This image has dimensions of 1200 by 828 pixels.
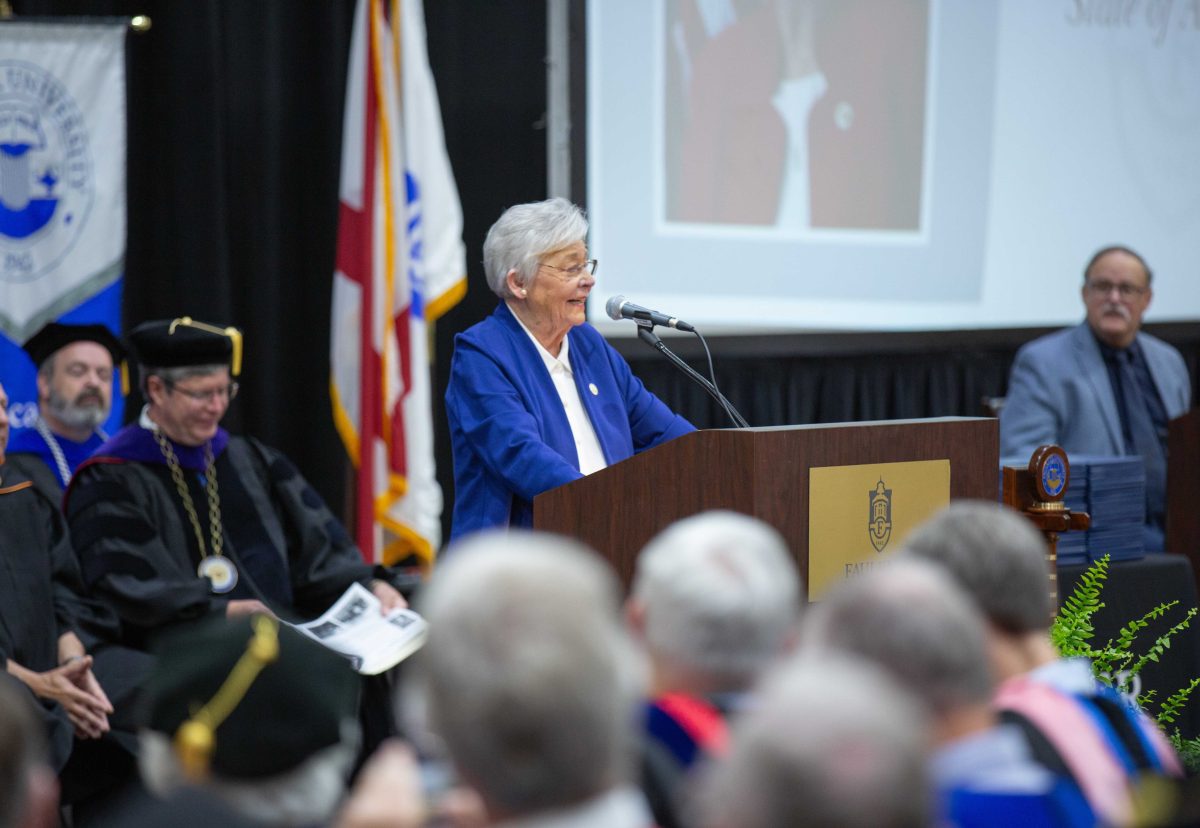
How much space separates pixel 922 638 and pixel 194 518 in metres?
3.03

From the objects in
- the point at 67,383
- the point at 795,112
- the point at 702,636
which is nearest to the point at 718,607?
the point at 702,636

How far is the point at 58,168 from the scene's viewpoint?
15.6ft

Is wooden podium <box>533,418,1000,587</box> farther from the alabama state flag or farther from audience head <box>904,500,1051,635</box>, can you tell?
the alabama state flag

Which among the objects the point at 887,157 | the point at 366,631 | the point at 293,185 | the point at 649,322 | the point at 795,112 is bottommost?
the point at 366,631

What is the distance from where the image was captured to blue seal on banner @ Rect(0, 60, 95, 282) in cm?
468

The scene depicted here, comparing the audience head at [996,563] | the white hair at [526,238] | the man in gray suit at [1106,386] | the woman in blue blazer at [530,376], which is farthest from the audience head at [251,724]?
the man in gray suit at [1106,386]

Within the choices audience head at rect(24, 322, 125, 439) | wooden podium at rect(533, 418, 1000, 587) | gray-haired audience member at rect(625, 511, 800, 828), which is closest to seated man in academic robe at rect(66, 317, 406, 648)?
audience head at rect(24, 322, 125, 439)

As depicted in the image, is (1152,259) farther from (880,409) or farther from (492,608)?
(492,608)

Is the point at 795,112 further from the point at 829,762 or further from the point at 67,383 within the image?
the point at 829,762

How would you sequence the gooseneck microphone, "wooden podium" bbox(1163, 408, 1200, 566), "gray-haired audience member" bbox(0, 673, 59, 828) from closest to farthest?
"gray-haired audience member" bbox(0, 673, 59, 828) < the gooseneck microphone < "wooden podium" bbox(1163, 408, 1200, 566)

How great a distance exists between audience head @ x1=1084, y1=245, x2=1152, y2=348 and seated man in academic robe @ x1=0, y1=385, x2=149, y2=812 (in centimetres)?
369

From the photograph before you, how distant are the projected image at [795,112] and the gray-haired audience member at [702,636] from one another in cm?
434

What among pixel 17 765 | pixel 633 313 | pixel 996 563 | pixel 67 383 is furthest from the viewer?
pixel 67 383

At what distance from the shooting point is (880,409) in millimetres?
6836
